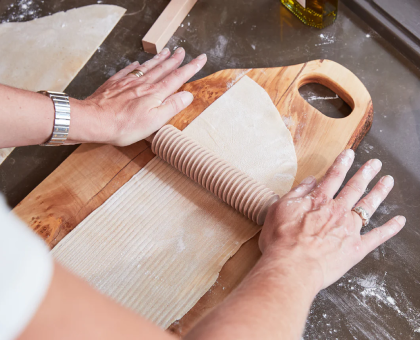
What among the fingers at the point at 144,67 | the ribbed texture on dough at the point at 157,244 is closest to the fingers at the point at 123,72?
the fingers at the point at 144,67

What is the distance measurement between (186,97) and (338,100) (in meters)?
0.58

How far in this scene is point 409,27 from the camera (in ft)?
5.09

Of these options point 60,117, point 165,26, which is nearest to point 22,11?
point 165,26

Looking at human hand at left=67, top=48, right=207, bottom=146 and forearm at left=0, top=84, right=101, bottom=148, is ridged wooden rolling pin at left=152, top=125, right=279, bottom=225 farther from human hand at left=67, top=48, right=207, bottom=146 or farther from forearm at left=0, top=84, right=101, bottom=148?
forearm at left=0, top=84, right=101, bottom=148

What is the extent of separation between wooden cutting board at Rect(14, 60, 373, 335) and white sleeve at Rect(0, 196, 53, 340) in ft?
2.39

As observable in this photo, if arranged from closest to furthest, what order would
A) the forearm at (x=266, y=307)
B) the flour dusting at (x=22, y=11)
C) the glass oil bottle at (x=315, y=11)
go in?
the forearm at (x=266, y=307) < the glass oil bottle at (x=315, y=11) < the flour dusting at (x=22, y=11)

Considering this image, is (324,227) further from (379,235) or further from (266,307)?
(266,307)

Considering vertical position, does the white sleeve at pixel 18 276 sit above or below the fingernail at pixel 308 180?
above

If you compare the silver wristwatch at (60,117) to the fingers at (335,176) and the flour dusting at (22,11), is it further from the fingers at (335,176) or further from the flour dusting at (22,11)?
the flour dusting at (22,11)

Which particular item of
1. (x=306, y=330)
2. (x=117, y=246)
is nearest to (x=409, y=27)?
(x=306, y=330)

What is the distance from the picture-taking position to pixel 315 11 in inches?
65.9

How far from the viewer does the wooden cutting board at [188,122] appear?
1.24 metres

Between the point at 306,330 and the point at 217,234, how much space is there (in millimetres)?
378

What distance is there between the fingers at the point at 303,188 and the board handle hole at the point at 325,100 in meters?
0.41
